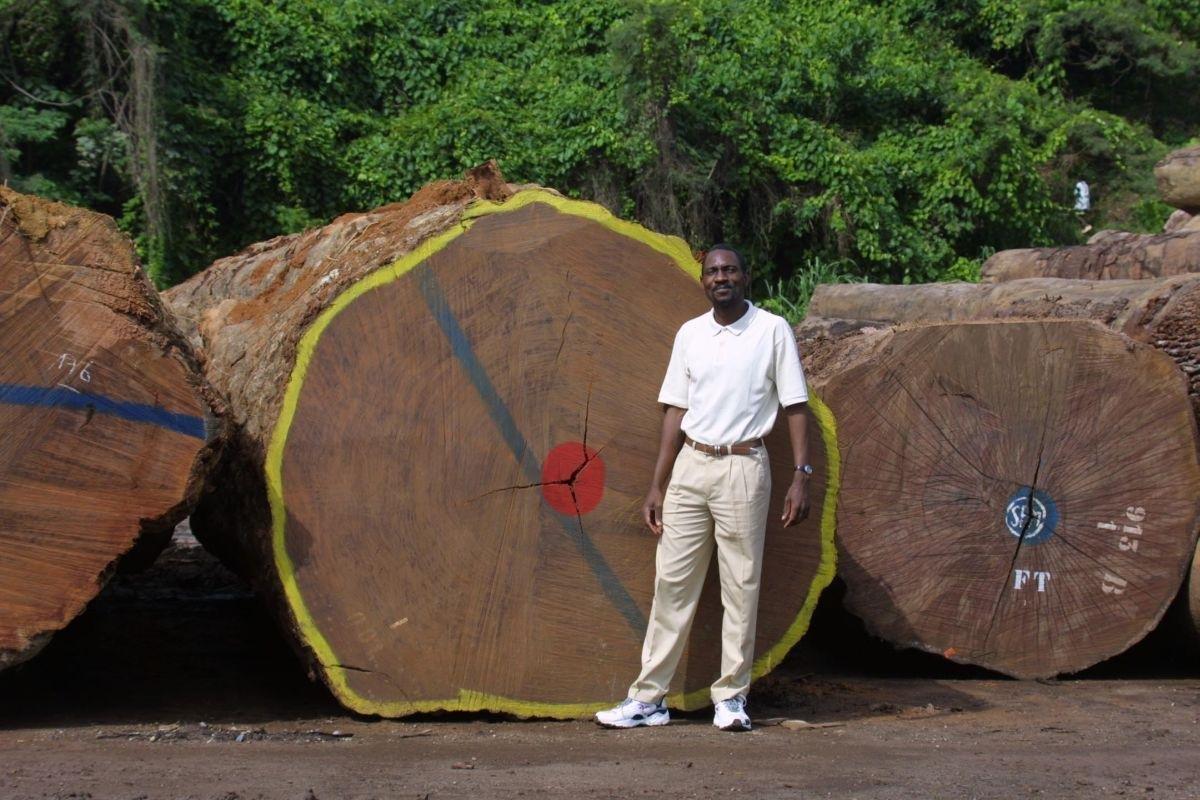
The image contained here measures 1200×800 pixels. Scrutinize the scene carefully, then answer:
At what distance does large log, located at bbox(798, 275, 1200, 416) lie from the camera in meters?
5.53

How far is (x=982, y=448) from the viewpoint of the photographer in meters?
5.36

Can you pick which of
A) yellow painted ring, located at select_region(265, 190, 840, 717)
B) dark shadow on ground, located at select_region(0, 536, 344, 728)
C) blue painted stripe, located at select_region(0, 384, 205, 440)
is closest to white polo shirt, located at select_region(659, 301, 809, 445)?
yellow painted ring, located at select_region(265, 190, 840, 717)

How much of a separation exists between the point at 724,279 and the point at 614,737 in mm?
1458

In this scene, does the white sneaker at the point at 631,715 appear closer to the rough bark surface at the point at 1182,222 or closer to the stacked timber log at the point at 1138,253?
the stacked timber log at the point at 1138,253

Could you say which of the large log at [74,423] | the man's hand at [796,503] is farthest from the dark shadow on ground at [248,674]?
the man's hand at [796,503]

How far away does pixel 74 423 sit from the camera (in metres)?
4.14

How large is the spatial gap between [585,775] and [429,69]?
40.5 ft

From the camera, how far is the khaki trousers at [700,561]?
4449 millimetres

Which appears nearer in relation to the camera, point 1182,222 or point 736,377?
point 736,377

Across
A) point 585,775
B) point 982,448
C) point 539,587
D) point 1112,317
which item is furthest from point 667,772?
point 1112,317

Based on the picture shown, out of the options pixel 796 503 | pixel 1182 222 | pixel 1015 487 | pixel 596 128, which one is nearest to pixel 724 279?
pixel 796 503

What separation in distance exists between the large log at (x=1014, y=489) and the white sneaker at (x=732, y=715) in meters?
0.97

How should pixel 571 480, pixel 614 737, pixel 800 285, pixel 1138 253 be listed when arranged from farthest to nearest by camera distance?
1. pixel 800 285
2. pixel 1138 253
3. pixel 571 480
4. pixel 614 737

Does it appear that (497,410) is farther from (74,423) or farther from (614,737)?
(74,423)
